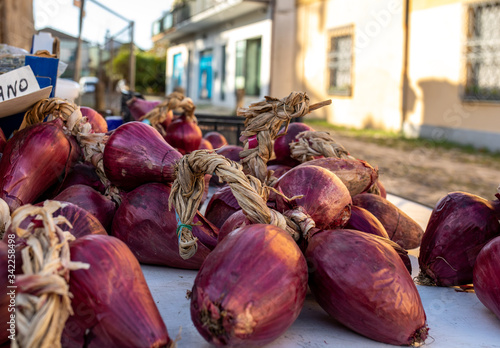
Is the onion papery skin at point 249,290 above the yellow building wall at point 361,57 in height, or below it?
below

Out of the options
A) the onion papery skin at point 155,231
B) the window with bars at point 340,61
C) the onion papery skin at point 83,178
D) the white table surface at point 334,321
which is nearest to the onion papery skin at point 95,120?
the onion papery skin at point 83,178

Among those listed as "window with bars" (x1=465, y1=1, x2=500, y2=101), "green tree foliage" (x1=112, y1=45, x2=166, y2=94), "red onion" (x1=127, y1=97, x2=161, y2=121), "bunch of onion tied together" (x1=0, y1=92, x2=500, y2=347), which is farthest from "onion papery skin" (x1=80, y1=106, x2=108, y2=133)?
"green tree foliage" (x1=112, y1=45, x2=166, y2=94)

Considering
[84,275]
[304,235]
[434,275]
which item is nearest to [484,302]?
[434,275]

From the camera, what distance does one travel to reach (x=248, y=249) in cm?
74

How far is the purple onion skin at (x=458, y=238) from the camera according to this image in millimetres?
1067

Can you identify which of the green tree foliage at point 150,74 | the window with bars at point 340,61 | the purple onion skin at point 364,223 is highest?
the green tree foliage at point 150,74

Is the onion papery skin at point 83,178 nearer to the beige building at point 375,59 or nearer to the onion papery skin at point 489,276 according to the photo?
the onion papery skin at point 489,276

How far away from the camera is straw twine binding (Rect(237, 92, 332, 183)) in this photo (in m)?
1.15

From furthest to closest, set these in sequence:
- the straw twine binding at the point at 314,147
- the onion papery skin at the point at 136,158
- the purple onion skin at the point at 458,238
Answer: the straw twine binding at the point at 314,147 < the onion papery skin at the point at 136,158 < the purple onion skin at the point at 458,238

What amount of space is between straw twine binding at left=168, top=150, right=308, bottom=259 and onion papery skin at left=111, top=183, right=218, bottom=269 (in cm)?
12

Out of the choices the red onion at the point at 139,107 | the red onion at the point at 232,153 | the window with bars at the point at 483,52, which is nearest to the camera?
the red onion at the point at 232,153

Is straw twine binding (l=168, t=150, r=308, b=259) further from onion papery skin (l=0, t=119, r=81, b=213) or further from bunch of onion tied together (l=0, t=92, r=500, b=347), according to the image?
onion papery skin (l=0, t=119, r=81, b=213)

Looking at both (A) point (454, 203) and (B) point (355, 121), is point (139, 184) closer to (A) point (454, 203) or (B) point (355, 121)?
(A) point (454, 203)

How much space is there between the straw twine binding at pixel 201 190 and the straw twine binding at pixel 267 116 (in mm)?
238
